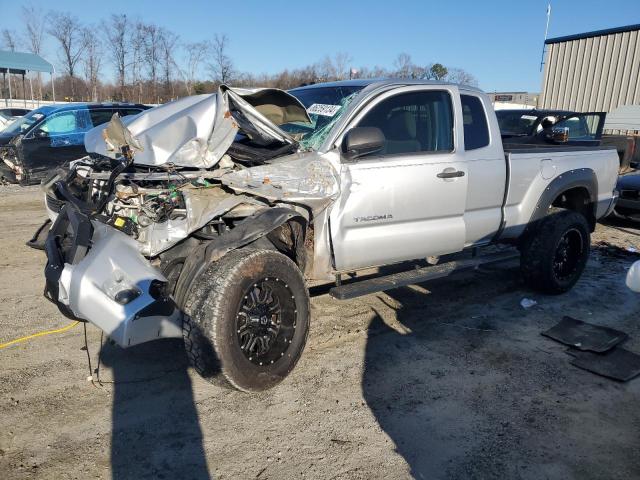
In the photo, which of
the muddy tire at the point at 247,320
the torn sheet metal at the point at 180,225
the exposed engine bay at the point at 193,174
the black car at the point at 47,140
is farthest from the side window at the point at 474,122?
the black car at the point at 47,140

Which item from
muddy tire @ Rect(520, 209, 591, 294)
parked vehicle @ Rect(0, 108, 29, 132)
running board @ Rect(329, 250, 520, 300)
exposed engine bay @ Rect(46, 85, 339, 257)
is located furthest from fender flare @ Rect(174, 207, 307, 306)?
parked vehicle @ Rect(0, 108, 29, 132)

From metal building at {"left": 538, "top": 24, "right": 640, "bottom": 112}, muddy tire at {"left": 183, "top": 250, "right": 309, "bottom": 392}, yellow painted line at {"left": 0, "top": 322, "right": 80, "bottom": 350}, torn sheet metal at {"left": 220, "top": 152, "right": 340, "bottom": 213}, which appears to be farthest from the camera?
metal building at {"left": 538, "top": 24, "right": 640, "bottom": 112}

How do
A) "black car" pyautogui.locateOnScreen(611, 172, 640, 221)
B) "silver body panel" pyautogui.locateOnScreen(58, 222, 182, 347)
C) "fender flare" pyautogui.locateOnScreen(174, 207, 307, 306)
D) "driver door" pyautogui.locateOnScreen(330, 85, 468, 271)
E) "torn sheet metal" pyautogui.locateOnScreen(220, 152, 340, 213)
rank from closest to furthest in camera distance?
"silver body panel" pyautogui.locateOnScreen(58, 222, 182, 347)
"fender flare" pyautogui.locateOnScreen(174, 207, 307, 306)
"torn sheet metal" pyautogui.locateOnScreen(220, 152, 340, 213)
"driver door" pyautogui.locateOnScreen(330, 85, 468, 271)
"black car" pyautogui.locateOnScreen(611, 172, 640, 221)

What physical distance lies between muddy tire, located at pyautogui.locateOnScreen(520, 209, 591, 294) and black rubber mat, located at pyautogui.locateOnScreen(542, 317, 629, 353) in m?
0.65

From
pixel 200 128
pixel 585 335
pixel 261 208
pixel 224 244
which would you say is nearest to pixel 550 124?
pixel 585 335

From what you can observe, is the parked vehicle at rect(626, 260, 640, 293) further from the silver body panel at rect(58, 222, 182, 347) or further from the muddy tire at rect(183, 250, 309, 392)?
the silver body panel at rect(58, 222, 182, 347)

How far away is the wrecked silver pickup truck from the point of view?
330 cm

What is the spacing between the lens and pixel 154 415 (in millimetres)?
3377

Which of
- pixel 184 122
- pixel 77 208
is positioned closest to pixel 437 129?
pixel 184 122

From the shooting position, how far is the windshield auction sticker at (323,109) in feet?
14.4

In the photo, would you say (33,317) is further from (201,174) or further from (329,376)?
(329,376)

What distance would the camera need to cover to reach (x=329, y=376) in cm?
391

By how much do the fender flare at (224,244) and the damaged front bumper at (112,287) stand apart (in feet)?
0.68

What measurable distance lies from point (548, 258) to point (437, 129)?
186 centimetres
